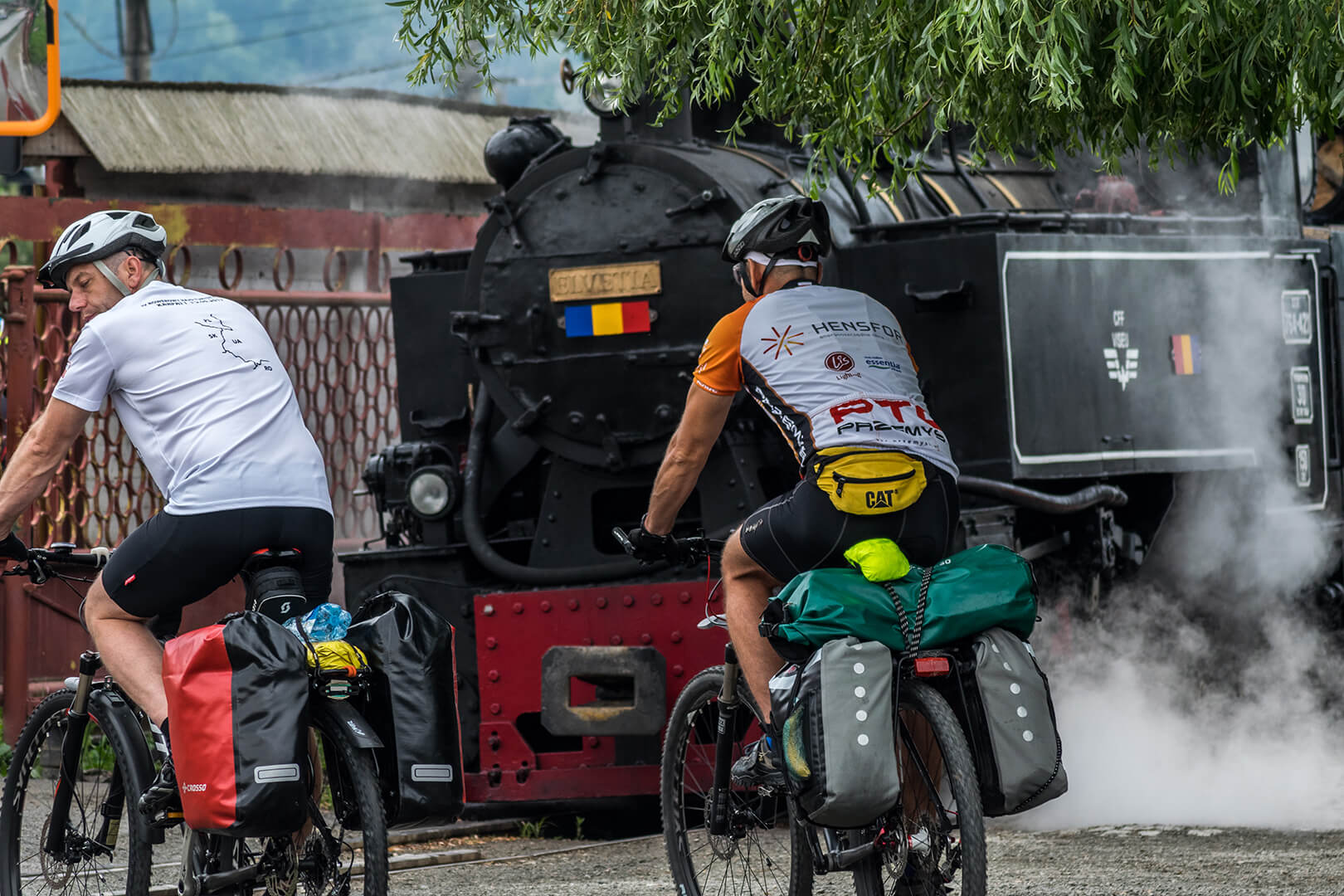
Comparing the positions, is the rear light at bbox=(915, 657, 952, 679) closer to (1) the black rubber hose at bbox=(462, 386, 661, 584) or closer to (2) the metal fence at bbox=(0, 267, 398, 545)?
(1) the black rubber hose at bbox=(462, 386, 661, 584)

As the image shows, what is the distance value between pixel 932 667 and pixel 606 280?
2.60m

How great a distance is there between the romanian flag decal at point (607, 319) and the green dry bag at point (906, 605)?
2.25m

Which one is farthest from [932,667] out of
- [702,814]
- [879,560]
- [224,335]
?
[224,335]

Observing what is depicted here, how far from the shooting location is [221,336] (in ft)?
13.6

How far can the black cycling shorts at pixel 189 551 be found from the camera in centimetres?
398

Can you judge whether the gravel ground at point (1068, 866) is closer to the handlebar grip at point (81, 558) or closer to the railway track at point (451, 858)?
the railway track at point (451, 858)

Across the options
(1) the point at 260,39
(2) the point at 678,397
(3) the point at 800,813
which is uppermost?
(1) the point at 260,39

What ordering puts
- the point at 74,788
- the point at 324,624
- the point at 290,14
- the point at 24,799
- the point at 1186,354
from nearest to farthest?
the point at 324,624 → the point at 74,788 → the point at 24,799 → the point at 1186,354 → the point at 290,14

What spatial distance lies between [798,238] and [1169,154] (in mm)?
1281

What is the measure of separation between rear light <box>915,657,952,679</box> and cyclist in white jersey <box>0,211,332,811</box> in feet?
4.16

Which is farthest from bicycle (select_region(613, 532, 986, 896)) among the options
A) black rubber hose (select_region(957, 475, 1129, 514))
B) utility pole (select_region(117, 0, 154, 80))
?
utility pole (select_region(117, 0, 154, 80))

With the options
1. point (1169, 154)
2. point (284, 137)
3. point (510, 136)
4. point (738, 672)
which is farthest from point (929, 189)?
point (284, 137)

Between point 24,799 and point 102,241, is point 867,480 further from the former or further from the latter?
point 24,799

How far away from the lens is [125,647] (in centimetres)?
407
